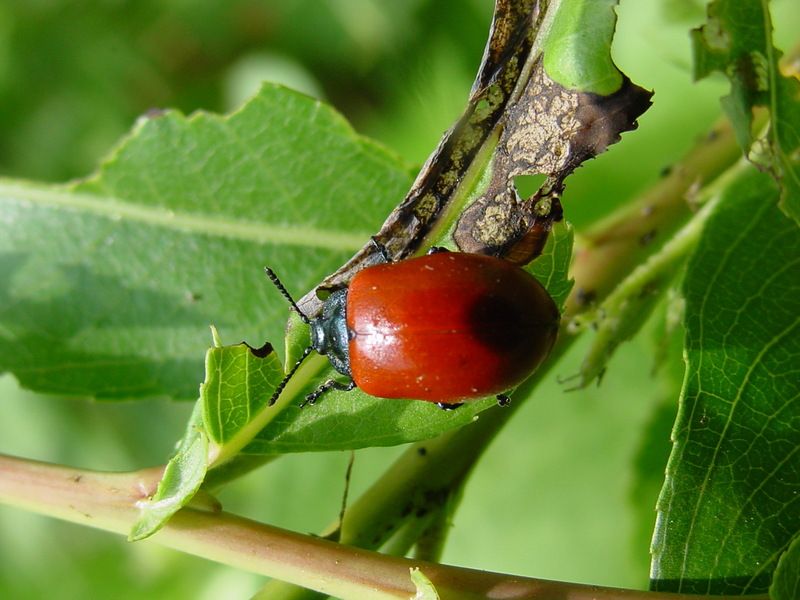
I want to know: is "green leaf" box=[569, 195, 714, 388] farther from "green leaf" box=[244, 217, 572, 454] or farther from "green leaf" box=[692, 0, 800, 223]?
"green leaf" box=[692, 0, 800, 223]

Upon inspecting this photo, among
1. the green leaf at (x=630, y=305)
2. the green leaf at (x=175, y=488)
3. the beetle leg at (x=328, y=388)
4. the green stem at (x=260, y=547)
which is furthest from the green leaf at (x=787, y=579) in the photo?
the green leaf at (x=175, y=488)

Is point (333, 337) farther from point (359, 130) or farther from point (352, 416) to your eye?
point (359, 130)

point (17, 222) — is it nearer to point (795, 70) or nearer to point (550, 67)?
point (550, 67)

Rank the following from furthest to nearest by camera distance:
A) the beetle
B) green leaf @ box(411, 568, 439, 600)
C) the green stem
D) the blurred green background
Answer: the blurred green background < the beetle < the green stem < green leaf @ box(411, 568, 439, 600)

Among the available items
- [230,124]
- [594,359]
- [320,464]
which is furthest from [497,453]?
[230,124]

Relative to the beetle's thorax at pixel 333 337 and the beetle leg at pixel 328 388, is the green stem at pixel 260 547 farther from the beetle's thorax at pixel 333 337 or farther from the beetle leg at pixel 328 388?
the beetle's thorax at pixel 333 337

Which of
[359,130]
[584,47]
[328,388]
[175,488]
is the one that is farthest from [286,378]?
[359,130]

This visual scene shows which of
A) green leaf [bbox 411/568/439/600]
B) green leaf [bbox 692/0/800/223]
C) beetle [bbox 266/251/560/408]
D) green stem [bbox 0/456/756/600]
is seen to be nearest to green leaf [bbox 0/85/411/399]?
beetle [bbox 266/251/560/408]
